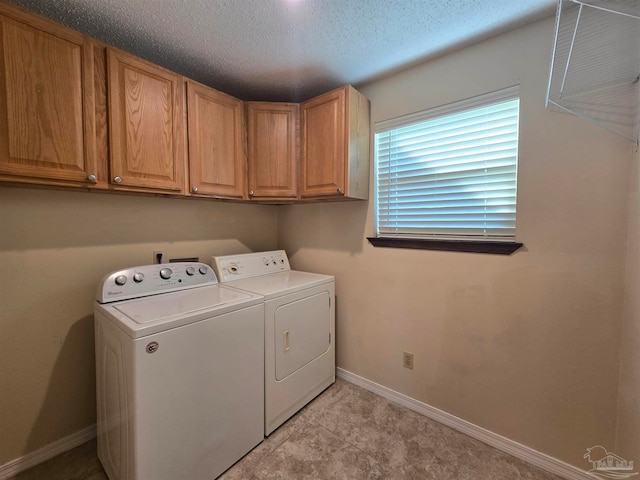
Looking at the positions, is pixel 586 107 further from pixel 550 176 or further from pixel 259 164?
pixel 259 164

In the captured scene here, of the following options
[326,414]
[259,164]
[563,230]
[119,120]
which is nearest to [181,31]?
[119,120]

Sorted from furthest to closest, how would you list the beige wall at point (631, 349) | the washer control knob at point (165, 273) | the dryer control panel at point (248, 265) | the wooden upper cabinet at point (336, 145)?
1. the dryer control panel at point (248, 265)
2. the wooden upper cabinet at point (336, 145)
3. the washer control knob at point (165, 273)
4. the beige wall at point (631, 349)

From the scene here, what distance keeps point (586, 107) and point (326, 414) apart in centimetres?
231

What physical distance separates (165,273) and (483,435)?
7.20ft

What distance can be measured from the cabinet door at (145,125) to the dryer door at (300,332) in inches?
41.8

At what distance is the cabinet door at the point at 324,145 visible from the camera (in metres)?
1.89

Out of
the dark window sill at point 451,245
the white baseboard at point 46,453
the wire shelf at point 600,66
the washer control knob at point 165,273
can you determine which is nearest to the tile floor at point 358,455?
the white baseboard at point 46,453

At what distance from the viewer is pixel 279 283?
196 cm

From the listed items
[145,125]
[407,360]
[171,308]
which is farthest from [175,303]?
[407,360]

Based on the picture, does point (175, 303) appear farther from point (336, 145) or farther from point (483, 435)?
point (483, 435)

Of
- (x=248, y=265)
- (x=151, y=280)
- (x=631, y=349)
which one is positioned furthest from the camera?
(x=248, y=265)

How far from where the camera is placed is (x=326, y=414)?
6.21 ft

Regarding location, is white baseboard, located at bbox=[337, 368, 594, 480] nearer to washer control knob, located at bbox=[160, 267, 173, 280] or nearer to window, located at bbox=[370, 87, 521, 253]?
window, located at bbox=[370, 87, 521, 253]

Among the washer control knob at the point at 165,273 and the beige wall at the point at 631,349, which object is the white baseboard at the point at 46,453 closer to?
the washer control knob at the point at 165,273
